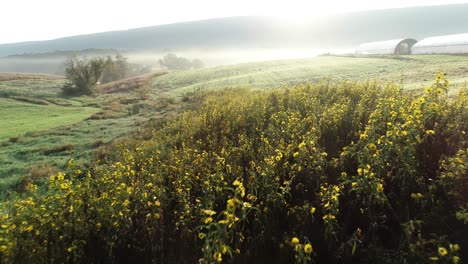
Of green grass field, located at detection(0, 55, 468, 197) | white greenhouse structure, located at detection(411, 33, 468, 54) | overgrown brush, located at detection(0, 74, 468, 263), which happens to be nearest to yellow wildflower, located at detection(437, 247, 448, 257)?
overgrown brush, located at detection(0, 74, 468, 263)

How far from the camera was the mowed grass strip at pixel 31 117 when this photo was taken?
23784 millimetres

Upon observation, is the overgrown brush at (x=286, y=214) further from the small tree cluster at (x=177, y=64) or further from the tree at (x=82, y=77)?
the small tree cluster at (x=177, y=64)

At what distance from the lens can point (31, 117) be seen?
3039 centimetres

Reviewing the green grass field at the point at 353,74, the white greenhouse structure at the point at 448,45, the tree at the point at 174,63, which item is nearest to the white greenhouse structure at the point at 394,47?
the white greenhouse structure at the point at 448,45

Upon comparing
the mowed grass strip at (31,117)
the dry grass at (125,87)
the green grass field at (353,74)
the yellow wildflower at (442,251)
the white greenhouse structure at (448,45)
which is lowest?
the dry grass at (125,87)

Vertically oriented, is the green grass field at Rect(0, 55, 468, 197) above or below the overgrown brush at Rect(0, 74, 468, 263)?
below

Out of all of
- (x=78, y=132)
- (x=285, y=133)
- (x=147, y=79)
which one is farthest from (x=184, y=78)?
(x=285, y=133)

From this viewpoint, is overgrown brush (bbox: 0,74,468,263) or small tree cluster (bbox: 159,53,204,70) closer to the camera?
overgrown brush (bbox: 0,74,468,263)

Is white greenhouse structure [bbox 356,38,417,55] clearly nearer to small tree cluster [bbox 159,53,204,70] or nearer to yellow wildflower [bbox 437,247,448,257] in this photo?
yellow wildflower [bbox 437,247,448,257]

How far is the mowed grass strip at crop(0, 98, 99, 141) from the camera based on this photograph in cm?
2378

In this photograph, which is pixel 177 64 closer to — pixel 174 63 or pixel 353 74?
pixel 174 63

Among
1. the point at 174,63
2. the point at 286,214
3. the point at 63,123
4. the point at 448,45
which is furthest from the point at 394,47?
the point at 174,63

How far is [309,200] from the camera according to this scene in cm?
551

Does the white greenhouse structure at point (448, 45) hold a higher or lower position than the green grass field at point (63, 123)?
higher
